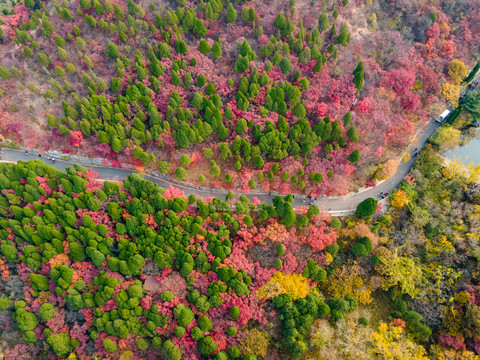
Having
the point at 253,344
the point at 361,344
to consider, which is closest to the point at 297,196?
the point at 361,344

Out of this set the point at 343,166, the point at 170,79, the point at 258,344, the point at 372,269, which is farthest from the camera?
the point at 170,79

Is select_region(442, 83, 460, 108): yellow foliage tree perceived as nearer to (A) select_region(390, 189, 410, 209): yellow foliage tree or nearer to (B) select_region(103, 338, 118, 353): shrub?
(A) select_region(390, 189, 410, 209): yellow foliage tree

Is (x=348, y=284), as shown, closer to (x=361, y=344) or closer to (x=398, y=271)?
(x=398, y=271)

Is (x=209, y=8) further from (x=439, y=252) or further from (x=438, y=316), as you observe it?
(x=438, y=316)

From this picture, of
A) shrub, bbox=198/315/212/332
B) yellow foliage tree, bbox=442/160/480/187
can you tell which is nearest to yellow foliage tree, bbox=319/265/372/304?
shrub, bbox=198/315/212/332

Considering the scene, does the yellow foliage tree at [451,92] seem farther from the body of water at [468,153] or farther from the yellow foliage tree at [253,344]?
the yellow foliage tree at [253,344]

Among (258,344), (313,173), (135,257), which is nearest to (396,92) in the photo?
(313,173)
